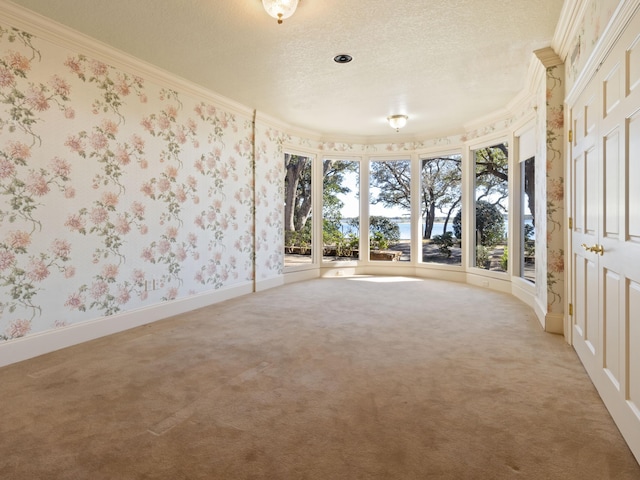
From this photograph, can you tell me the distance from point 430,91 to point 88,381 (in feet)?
14.5

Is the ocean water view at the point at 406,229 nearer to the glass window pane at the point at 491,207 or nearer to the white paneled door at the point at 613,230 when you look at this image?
the glass window pane at the point at 491,207

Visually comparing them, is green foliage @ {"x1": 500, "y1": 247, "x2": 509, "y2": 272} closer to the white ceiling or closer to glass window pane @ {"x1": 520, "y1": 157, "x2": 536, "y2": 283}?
glass window pane @ {"x1": 520, "y1": 157, "x2": 536, "y2": 283}

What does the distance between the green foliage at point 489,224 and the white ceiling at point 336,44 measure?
1618 mm

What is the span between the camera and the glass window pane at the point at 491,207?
18.5 feet

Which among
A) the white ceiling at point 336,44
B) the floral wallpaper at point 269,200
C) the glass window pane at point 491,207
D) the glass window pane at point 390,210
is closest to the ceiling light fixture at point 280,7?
the white ceiling at point 336,44

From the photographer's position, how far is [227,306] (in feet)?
15.0

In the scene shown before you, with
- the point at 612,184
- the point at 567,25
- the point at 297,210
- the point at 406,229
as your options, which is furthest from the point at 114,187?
the point at 406,229

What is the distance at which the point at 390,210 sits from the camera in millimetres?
7176

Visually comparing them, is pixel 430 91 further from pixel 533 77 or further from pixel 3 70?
pixel 3 70

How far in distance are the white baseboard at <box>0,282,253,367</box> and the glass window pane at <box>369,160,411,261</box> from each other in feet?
11.6

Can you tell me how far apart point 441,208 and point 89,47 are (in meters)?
5.52

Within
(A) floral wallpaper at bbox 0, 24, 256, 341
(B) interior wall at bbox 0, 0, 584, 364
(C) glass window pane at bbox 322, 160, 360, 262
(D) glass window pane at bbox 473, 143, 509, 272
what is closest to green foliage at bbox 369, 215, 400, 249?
(C) glass window pane at bbox 322, 160, 360, 262

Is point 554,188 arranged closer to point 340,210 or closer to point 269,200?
point 269,200

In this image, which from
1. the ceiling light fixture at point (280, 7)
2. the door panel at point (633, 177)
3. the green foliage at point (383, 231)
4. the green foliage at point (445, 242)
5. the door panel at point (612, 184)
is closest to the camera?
the door panel at point (633, 177)
